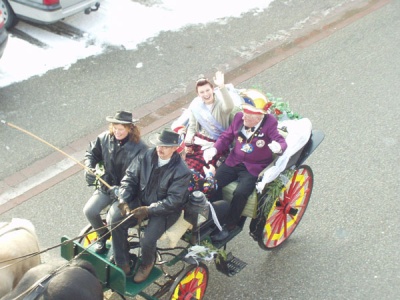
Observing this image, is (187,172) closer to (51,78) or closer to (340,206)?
(340,206)

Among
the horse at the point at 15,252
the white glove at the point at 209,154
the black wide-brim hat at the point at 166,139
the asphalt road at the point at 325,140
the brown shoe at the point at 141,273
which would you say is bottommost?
the asphalt road at the point at 325,140

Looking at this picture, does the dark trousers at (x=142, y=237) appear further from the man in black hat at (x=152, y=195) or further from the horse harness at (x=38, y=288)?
the horse harness at (x=38, y=288)

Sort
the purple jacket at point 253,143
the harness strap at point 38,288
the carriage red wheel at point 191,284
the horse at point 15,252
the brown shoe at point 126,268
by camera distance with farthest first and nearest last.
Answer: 1. the purple jacket at point 253,143
2. the carriage red wheel at point 191,284
3. the brown shoe at point 126,268
4. the horse at point 15,252
5. the harness strap at point 38,288

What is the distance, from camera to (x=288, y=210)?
6469 mm

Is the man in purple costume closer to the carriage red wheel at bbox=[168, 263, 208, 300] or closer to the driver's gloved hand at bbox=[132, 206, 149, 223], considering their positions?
the carriage red wheel at bbox=[168, 263, 208, 300]

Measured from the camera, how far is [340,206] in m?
7.36

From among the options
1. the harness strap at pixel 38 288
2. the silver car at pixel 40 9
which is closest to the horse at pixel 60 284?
the harness strap at pixel 38 288

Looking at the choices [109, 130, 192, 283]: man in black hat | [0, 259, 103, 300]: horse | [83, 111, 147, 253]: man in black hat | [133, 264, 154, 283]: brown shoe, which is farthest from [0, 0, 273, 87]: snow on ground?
[0, 259, 103, 300]: horse

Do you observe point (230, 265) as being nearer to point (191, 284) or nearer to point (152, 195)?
point (191, 284)

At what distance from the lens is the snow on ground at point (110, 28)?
31.8 ft

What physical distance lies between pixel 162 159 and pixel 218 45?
5.43 m

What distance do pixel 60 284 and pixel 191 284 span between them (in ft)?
5.10

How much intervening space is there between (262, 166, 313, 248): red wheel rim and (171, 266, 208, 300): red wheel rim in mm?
827

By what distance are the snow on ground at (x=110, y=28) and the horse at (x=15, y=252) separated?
166 inches
